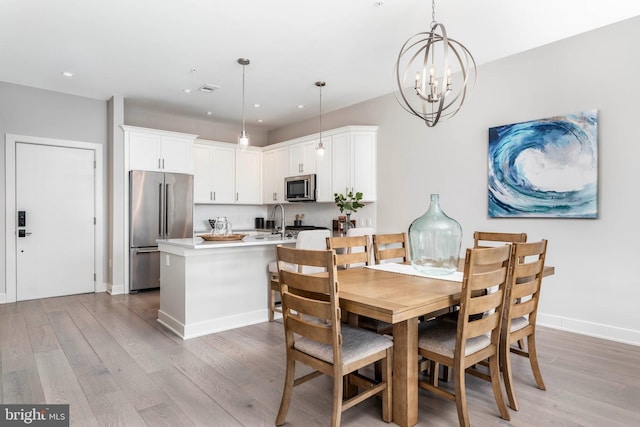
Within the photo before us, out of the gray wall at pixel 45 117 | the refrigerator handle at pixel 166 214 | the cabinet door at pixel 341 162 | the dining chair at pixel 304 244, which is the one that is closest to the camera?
the dining chair at pixel 304 244

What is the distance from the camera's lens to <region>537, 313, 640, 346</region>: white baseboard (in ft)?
10.1

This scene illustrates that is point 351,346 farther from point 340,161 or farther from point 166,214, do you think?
point 166,214

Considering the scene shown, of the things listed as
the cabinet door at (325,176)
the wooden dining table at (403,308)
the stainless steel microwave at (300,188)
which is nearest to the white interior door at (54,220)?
the stainless steel microwave at (300,188)

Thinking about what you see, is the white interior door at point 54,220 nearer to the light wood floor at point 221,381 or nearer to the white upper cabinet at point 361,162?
the light wood floor at point 221,381

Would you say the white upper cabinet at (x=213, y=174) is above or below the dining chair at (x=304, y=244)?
above

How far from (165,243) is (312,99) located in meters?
2.89

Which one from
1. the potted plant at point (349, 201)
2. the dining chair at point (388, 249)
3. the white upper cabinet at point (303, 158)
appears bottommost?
the dining chair at point (388, 249)

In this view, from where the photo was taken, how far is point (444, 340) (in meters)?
1.94

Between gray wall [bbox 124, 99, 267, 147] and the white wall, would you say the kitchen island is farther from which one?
gray wall [bbox 124, 99, 267, 147]

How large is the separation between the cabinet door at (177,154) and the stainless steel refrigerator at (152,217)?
0.14 m

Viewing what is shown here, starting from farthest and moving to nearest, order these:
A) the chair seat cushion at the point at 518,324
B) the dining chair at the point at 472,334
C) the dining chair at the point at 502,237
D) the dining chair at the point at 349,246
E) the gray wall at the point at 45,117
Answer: the gray wall at the point at 45,117 → the dining chair at the point at 502,237 → the dining chair at the point at 349,246 → the chair seat cushion at the point at 518,324 → the dining chair at the point at 472,334

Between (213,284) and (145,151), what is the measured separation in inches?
113

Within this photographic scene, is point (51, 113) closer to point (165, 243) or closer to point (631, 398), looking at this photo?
point (165, 243)

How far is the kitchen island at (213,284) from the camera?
3264 mm
